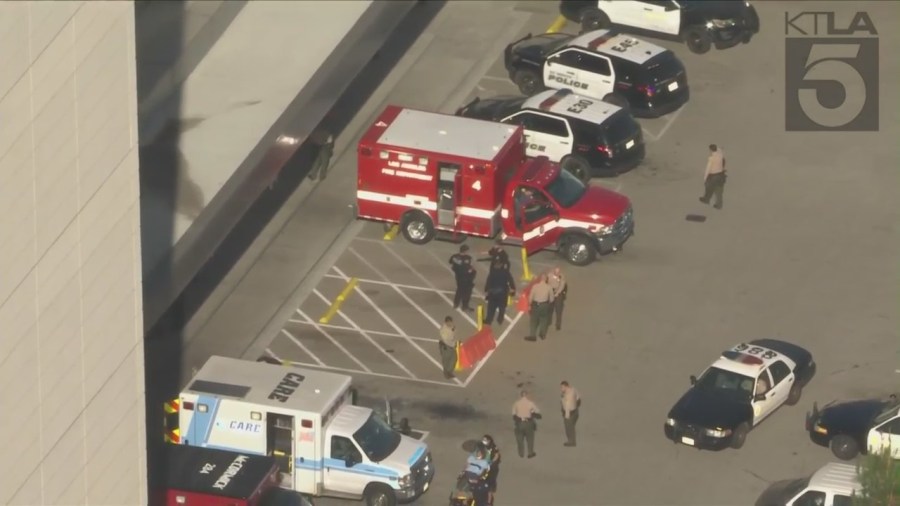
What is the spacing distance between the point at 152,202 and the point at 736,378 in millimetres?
11986

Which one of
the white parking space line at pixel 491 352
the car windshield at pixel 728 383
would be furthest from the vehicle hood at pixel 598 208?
the car windshield at pixel 728 383

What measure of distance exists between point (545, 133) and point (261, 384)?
12932 mm

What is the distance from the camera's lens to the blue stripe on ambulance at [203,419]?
34.1 meters

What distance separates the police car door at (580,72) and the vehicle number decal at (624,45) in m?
0.55

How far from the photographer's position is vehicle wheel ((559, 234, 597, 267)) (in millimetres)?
41844

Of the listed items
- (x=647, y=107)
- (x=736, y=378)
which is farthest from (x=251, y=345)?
(x=647, y=107)

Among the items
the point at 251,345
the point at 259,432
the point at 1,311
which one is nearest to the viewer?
the point at 1,311

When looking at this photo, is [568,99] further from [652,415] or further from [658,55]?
[652,415]

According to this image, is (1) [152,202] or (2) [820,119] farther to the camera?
(2) [820,119]

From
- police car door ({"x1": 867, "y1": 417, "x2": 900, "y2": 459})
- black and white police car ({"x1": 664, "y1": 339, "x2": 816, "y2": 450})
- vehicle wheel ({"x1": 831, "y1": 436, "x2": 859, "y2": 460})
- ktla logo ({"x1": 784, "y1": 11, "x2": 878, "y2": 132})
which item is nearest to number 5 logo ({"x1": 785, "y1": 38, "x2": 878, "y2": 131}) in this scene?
ktla logo ({"x1": 784, "y1": 11, "x2": 878, "y2": 132})

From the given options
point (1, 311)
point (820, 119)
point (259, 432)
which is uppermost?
point (1, 311)

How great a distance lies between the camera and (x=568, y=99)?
4619 centimetres

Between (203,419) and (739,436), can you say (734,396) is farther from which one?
(203,419)

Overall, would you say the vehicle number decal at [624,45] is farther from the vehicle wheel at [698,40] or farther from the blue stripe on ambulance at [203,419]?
the blue stripe on ambulance at [203,419]
